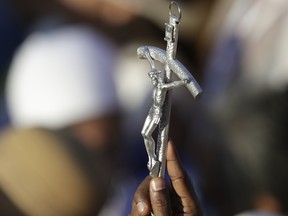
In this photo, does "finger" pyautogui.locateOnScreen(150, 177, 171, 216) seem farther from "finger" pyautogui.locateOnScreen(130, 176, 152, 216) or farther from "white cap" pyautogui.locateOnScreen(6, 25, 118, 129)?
"white cap" pyautogui.locateOnScreen(6, 25, 118, 129)

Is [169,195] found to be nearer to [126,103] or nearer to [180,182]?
[180,182]

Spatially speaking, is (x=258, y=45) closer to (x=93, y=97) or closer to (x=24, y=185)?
(x=93, y=97)

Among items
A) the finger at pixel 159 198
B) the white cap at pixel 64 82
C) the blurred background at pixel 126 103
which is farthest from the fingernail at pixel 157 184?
the white cap at pixel 64 82

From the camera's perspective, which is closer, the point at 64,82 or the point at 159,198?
the point at 159,198

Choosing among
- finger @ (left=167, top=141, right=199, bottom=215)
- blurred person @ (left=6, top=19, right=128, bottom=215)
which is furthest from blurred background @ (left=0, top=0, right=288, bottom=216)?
finger @ (left=167, top=141, right=199, bottom=215)

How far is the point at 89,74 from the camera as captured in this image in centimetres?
248

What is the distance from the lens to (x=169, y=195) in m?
1.50

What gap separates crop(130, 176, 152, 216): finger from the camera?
1480mm

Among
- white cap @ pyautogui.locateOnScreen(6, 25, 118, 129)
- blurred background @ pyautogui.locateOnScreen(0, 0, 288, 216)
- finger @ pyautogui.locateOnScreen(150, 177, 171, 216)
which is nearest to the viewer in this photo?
finger @ pyautogui.locateOnScreen(150, 177, 171, 216)

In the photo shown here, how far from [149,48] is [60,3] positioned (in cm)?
141

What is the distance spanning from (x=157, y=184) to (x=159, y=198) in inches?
1.0

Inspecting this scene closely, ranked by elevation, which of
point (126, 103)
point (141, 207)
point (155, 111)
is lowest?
point (141, 207)

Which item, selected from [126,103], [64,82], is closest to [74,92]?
[64,82]

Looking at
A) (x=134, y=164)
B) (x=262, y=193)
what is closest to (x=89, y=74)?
(x=134, y=164)
